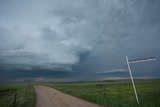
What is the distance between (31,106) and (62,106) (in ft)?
10.7

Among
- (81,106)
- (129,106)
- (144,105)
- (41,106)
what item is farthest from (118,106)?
(41,106)

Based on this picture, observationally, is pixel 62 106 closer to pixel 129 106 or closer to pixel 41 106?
pixel 41 106

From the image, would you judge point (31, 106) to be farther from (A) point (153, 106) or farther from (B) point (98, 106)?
(A) point (153, 106)

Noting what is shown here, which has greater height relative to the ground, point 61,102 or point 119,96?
point 119,96

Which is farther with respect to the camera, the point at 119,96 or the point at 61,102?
the point at 119,96

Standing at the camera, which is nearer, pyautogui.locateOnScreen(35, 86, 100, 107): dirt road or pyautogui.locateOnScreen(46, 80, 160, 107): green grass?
pyautogui.locateOnScreen(46, 80, 160, 107): green grass

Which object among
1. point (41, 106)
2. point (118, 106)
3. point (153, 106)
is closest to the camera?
point (153, 106)

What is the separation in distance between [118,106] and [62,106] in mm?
5356

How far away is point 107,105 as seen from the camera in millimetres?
18016

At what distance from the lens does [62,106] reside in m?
19.0

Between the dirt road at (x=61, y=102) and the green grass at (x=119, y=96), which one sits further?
the dirt road at (x=61, y=102)

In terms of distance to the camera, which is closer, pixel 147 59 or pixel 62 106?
pixel 147 59

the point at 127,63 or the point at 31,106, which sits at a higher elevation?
the point at 127,63

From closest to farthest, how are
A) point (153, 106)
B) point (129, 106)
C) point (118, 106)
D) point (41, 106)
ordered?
point (153, 106) → point (129, 106) → point (118, 106) → point (41, 106)
